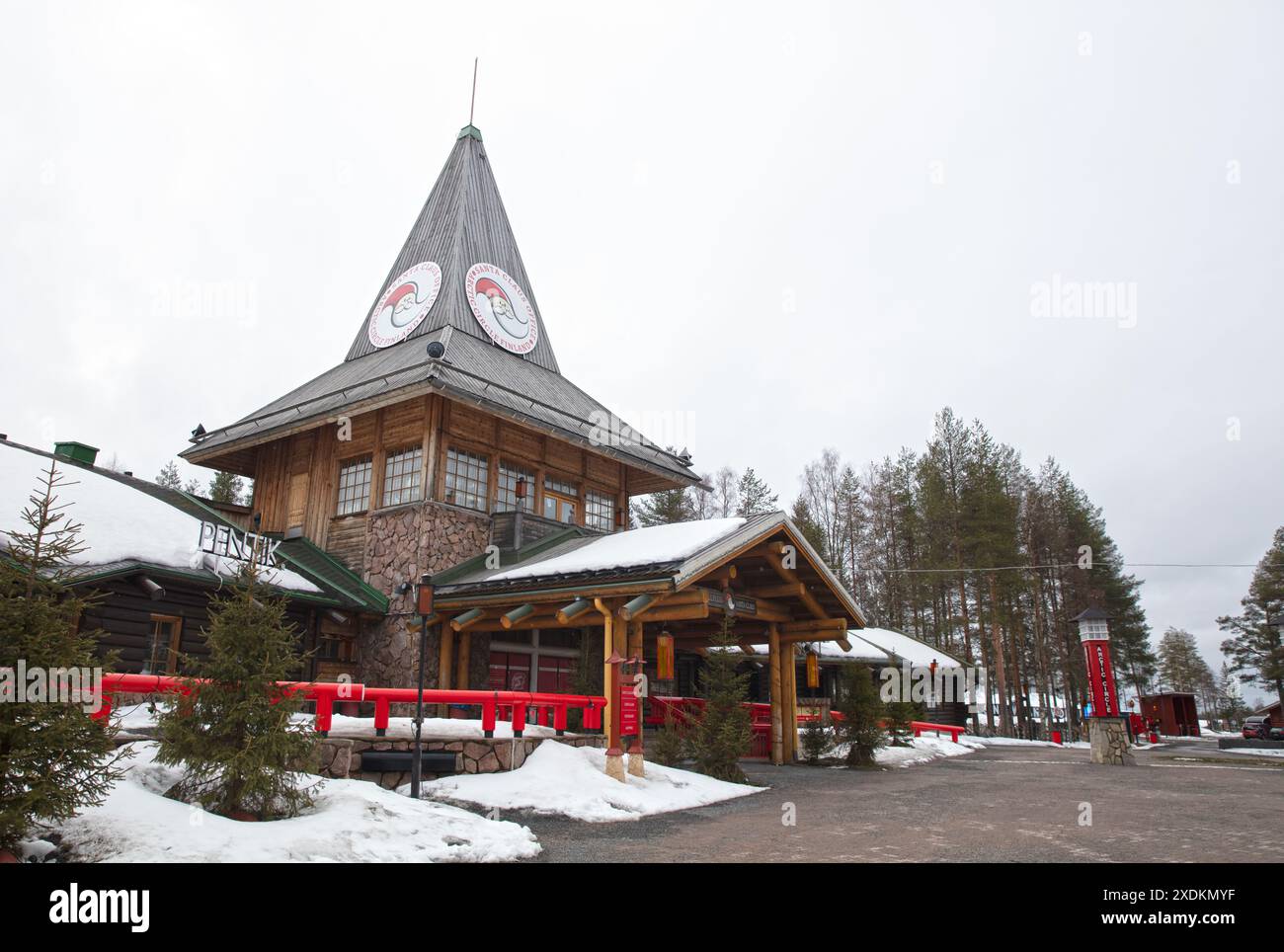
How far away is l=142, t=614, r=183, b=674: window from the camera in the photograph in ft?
42.0

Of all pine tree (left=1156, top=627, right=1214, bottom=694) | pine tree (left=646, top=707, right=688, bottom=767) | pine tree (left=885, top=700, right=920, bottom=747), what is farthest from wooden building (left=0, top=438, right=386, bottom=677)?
pine tree (left=1156, top=627, right=1214, bottom=694)

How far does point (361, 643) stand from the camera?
15992 mm

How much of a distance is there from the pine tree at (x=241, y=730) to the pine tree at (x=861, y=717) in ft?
42.1

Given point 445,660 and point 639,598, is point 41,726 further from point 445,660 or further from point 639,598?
point 445,660

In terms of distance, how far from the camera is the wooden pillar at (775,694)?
16.6 metres

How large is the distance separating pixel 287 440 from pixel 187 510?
145 inches

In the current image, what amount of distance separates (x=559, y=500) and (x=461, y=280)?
6252 mm

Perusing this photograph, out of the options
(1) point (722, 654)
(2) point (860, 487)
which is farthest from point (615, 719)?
(2) point (860, 487)

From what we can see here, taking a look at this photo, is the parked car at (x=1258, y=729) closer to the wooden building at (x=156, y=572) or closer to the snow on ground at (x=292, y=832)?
the wooden building at (x=156, y=572)

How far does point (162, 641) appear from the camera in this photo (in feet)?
42.8

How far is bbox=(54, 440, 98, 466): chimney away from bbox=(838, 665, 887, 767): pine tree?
16281 millimetres

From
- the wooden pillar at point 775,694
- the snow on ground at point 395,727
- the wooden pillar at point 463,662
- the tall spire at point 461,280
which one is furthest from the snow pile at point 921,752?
the tall spire at point 461,280

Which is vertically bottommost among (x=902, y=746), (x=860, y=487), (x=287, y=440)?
(x=902, y=746)
